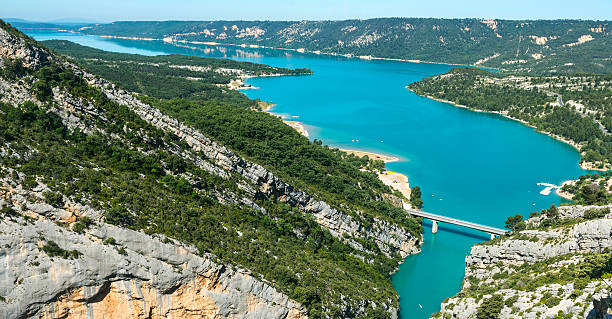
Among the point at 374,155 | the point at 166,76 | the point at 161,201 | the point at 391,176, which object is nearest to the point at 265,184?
the point at 161,201

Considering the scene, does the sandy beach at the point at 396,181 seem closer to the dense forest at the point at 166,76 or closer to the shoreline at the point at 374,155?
the shoreline at the point at 374,155

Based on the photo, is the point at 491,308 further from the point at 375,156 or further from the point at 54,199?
the point at 375,156

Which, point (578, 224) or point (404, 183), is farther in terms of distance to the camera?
point (404, 183)

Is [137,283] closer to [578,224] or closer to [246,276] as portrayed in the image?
[246,276]

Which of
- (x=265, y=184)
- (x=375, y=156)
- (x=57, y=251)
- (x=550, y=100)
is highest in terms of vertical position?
(x=550, y=100)

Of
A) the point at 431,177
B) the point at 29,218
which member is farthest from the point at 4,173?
the point at 431,177

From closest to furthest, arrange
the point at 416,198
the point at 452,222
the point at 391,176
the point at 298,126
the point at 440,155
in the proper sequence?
the point at 452,222 < the point at 416,198 < the point at 391,176 < the point at 440,155 < the point at 298,126
